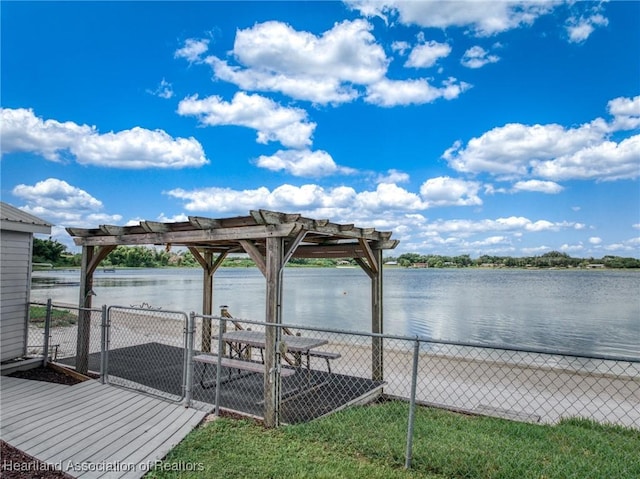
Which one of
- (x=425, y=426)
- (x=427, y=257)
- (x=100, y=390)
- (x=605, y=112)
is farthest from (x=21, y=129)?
(x=427, y=257)

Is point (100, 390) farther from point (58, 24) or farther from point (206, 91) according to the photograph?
point (206, 91)

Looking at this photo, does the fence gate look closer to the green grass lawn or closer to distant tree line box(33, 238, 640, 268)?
the green grass lawn

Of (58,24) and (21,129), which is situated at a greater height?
(58,24)

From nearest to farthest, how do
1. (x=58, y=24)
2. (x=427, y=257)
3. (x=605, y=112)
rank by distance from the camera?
(x=58, y=24), (x=605, y=112), (x=427, y=257)

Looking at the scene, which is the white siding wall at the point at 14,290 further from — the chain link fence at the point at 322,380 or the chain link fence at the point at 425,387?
the chain link fence at the point at 425,387

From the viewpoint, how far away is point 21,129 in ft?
48.3

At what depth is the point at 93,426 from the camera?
14.0 ft

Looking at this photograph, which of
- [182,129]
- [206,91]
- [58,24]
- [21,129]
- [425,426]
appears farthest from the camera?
[182,129]

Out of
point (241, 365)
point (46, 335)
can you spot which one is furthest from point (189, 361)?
point (46, 335)

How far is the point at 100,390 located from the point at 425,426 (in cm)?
436

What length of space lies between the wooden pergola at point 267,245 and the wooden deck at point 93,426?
1184mm

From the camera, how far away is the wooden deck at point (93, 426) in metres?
3.46

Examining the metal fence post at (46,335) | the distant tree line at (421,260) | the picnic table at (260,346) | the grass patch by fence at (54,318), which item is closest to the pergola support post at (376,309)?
the picnic table at (260,346)

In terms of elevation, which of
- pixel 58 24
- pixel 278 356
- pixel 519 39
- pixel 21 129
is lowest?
pixel 278 356
